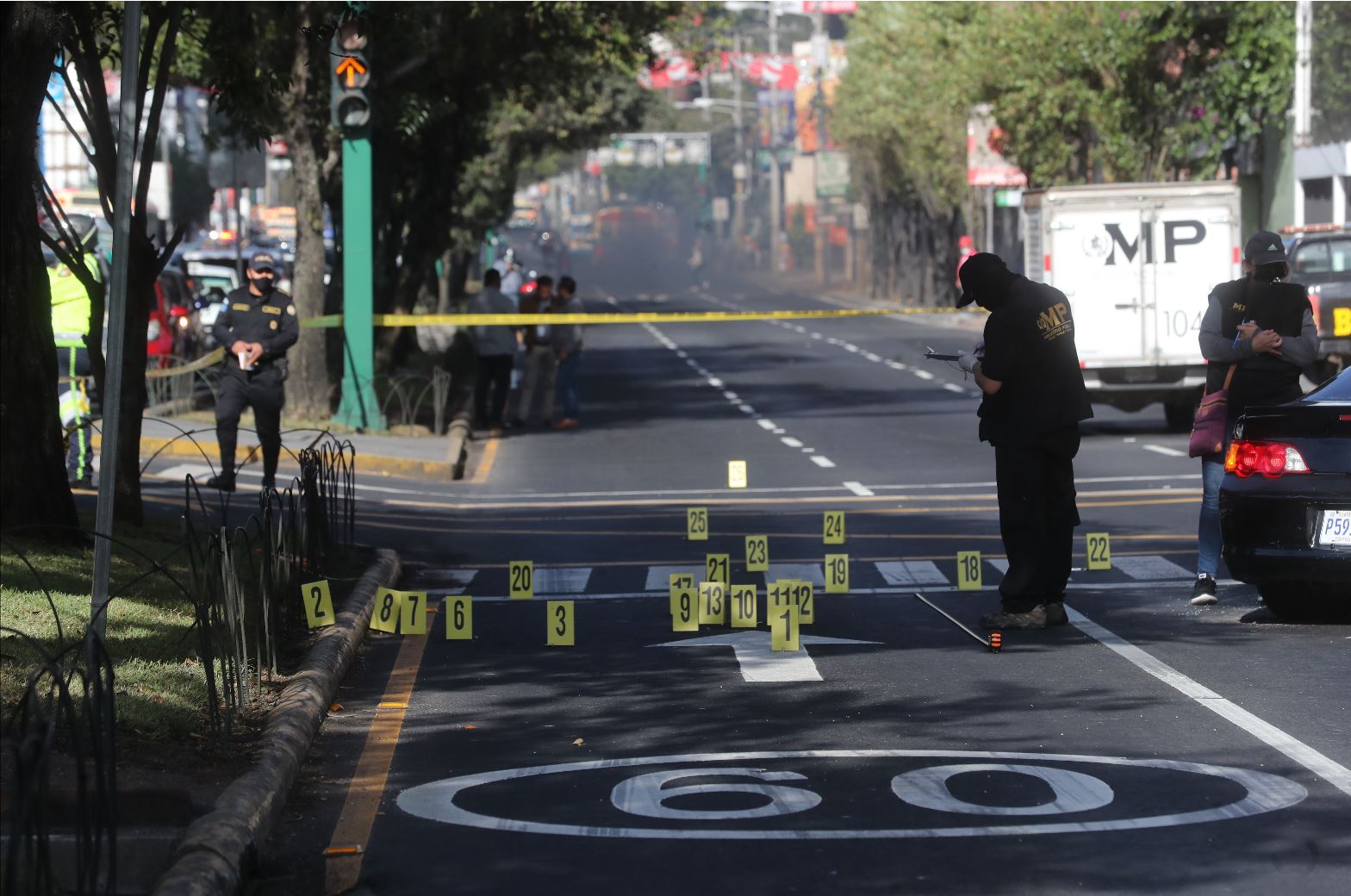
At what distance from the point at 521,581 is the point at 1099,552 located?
3.52m

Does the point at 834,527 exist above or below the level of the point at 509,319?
below

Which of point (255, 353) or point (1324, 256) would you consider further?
point (1324, 256)

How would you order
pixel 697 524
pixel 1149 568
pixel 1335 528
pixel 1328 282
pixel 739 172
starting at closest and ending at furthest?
1. pixel 1335 528
2. pixel 1149 568
3. pixel 697 524
4. pixel 1328 282
5. pixel 739 172

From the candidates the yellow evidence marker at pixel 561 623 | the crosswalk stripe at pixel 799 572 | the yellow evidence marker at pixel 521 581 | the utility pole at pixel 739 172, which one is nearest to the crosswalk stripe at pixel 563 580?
the yellow evidence marker at pixel 521 581

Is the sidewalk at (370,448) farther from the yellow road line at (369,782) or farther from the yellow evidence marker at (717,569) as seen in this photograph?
the yellow road line at (369,782)

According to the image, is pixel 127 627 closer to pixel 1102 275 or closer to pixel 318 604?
pixel 318 604

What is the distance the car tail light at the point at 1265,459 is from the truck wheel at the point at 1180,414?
14.7 meters

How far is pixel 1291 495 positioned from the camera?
402 inches

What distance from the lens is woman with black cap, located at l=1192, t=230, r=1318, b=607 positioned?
11.1 m

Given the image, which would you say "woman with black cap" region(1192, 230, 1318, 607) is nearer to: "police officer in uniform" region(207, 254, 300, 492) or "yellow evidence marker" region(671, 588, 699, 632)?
"yellow evidence marker" region(671, 588, 699, 632)

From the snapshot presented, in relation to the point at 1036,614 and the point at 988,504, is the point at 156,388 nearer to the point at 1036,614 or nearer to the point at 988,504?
the point at 988,504

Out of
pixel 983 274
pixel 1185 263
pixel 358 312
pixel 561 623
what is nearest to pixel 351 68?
pixel 358 312

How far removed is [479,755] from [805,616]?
3.45 m

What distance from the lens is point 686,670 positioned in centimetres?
962
